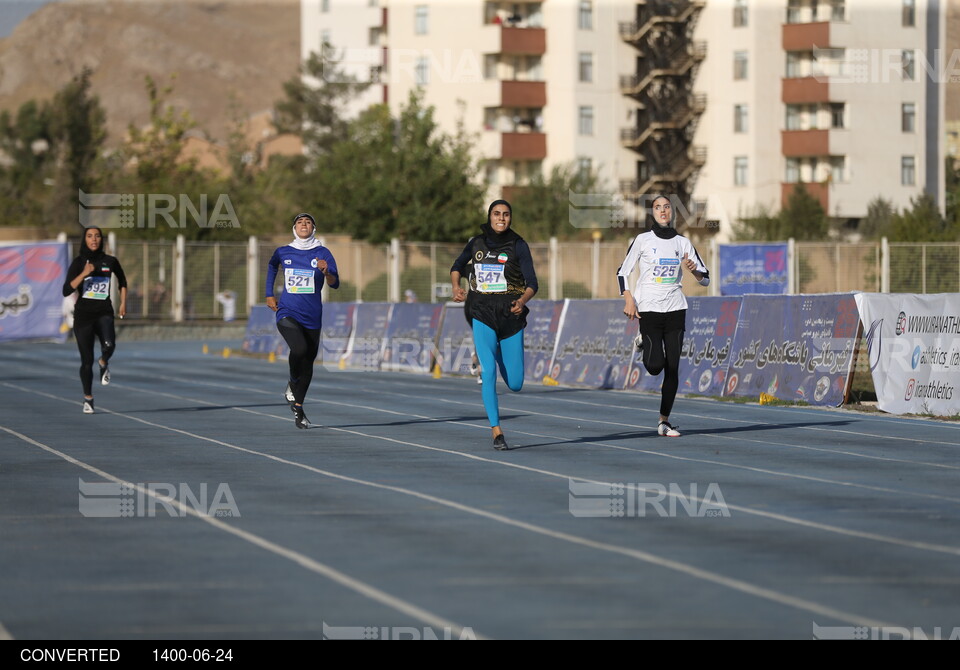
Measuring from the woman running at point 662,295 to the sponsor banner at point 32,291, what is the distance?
36.3m

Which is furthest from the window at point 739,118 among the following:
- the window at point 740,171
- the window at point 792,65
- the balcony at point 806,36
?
the balcony at point 806,36

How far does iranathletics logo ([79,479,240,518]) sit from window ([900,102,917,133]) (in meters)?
74.9

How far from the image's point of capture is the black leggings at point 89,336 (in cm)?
1953

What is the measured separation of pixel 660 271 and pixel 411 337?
696 inches

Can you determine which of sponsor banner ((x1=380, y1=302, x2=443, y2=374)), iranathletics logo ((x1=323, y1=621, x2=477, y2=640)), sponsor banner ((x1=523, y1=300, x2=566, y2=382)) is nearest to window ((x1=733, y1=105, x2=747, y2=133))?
sponsor banner ((x1=380, y1=302, x2=443, y2=374))

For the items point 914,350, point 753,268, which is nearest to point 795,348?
point 914,350

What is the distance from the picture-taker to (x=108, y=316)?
19.9 m

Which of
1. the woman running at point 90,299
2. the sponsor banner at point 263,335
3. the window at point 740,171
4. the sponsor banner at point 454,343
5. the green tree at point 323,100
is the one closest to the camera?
the woman running at point 90,299

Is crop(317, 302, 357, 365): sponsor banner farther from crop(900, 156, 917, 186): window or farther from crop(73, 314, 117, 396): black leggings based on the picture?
crop(900, 156, 917, 186): window

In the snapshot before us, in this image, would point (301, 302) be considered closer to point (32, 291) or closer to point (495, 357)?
point (495, 357)

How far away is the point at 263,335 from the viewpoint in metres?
40.9

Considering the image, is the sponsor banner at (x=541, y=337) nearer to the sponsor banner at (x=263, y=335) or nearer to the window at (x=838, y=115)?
the sponsor banner at (x=263, y=335)

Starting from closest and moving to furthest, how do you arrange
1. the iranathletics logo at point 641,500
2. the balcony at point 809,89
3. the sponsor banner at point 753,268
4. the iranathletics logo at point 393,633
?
the iranathletics logo at point 393,633 < the iranathletics logo at point 641,500 < the sponsor banner at point 753,268 < the balcony at point 809,89
